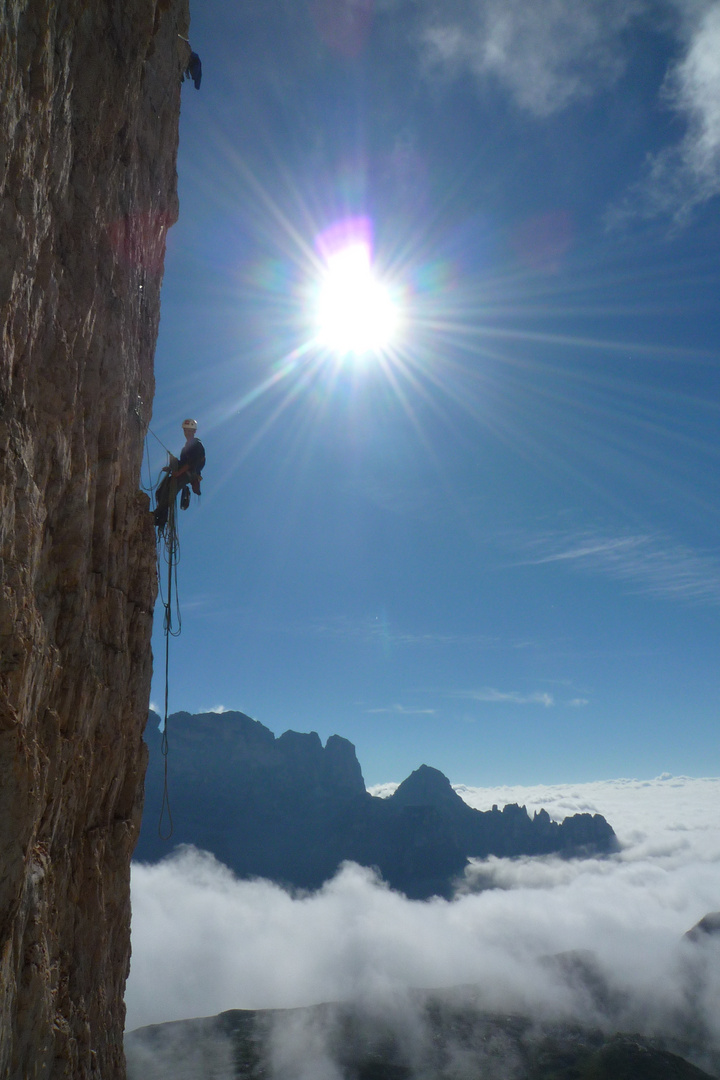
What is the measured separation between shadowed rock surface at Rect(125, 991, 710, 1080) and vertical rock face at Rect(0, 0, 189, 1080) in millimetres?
126901

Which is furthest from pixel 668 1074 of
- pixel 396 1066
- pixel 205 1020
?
pixel 205 1020

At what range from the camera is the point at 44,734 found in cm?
786

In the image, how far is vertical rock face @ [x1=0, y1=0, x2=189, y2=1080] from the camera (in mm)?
6094

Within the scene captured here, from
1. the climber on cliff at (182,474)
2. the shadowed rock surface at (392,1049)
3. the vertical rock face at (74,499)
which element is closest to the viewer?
the vertical rock face at (74,499)

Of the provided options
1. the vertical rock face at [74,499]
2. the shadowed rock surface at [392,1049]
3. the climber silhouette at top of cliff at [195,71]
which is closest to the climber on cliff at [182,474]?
the vertical rock face at [74,499]

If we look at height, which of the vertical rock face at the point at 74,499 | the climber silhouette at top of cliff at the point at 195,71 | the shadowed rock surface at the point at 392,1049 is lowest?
the shadowed rock surface at the point at 392,1049

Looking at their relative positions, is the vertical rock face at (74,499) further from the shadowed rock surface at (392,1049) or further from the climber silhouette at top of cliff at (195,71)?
→ the shadowed rock surface at (392,1049)


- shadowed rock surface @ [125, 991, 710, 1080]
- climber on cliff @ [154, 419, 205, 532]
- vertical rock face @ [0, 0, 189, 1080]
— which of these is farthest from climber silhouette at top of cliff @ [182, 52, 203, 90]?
shadowed rock surface @ [125, 991, 710, 1080]

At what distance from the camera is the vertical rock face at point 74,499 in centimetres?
609

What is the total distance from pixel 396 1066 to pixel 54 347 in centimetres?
14691

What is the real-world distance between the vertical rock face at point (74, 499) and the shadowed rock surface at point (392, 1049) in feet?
416

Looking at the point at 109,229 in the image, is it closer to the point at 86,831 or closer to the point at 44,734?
the point at 44,734

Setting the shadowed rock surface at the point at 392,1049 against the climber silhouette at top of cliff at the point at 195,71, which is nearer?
the climber silhouette at top of cliff at the point at 195,71

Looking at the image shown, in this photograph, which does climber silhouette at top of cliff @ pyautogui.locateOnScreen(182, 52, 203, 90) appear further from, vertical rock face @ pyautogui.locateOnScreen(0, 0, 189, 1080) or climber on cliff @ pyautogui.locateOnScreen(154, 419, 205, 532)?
climber on cliff @ pyautogui.locateOnScreen(154, 419, 205, 532)
